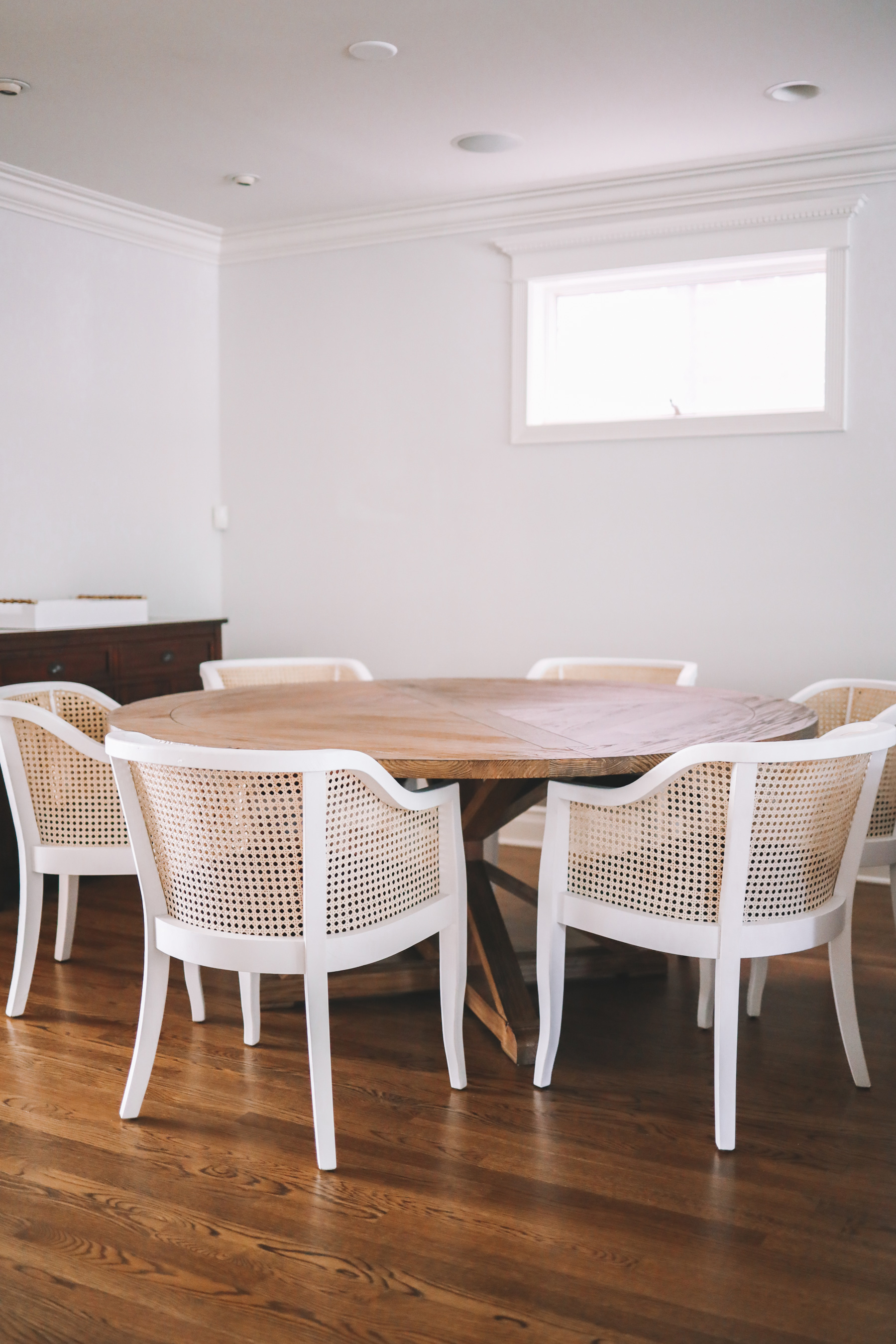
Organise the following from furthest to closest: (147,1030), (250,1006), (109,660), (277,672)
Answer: (109,660) → (277,672) → (250,1006) → (147,1030)

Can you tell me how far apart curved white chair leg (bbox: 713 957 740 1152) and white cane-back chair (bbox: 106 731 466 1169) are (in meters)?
0.58

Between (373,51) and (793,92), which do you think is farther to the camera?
(793,92)

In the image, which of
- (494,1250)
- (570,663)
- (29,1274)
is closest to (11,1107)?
(29,1274)

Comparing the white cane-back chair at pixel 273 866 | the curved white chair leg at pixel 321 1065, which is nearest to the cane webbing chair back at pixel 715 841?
the white cane-back chair at pixel 273 866

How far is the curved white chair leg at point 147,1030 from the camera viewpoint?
2279mm

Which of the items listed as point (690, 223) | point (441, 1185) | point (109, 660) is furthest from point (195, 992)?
point (690, 223)

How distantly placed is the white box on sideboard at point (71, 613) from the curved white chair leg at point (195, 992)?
5.38 ft

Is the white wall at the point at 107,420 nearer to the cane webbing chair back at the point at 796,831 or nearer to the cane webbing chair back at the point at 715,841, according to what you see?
the cane webbing chair back at the point at 715,841

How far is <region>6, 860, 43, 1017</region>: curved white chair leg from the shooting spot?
2.86m

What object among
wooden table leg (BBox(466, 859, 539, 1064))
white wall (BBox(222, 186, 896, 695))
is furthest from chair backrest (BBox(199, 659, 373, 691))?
white wall (BBox(222, 186, 896, 695))

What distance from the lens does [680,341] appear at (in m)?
4.58

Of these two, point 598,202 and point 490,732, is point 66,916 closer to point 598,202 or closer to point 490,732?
point 490,732

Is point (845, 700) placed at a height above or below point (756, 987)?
above

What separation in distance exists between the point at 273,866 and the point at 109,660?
2352 mm
